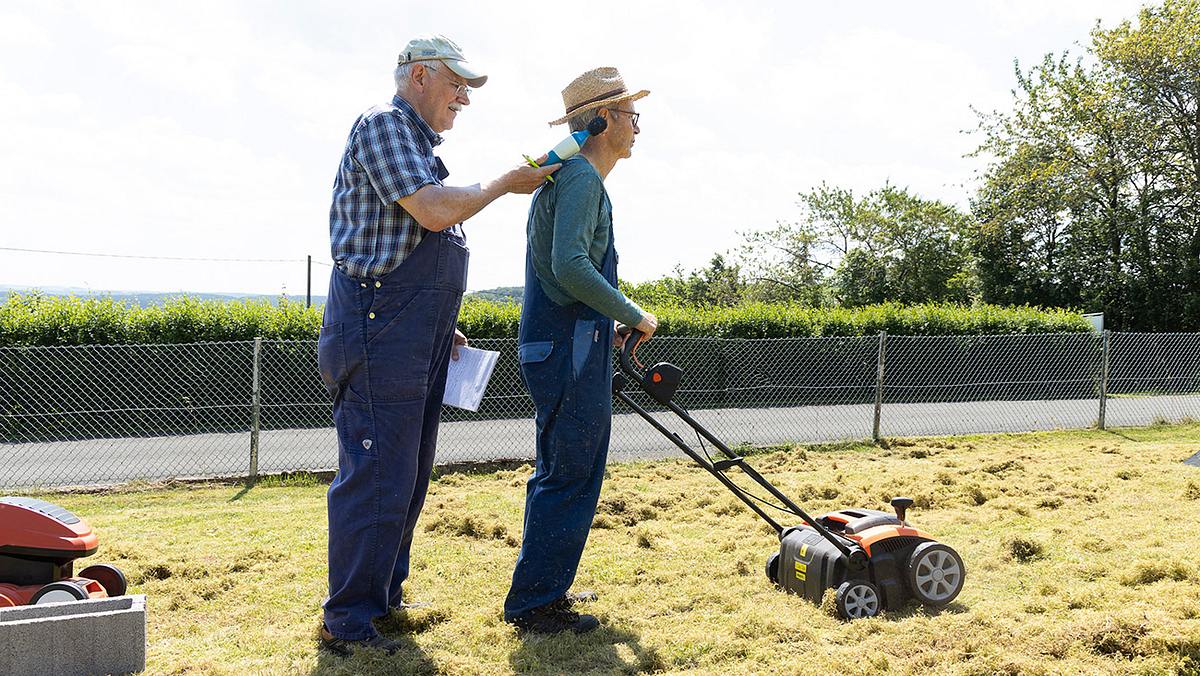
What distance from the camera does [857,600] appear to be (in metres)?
3.67

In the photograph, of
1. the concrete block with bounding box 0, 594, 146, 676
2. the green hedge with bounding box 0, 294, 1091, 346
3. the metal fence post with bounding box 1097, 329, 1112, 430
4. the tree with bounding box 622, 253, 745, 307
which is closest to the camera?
the concrete block with bounding box 0, 594, 146, 676

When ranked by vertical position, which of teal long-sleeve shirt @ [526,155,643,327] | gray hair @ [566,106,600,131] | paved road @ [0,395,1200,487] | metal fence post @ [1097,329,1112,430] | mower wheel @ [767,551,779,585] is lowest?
paved road @ [0,395,1200,487]

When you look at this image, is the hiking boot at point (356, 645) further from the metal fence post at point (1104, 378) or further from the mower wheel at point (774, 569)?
the metal fence post at point (1104, 378)

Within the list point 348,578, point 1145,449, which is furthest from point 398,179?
point 1145,449

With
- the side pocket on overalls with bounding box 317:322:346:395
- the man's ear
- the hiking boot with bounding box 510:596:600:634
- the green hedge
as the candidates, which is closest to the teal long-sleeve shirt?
the man's ear

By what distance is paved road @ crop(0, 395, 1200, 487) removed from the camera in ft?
27.6

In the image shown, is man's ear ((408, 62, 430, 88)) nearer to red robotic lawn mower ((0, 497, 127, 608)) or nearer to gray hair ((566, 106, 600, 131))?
gray hair ((566, 106, 600, 131))

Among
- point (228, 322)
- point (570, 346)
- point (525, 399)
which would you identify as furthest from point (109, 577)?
point (228, 322)

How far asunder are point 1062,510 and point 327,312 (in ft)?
14.9

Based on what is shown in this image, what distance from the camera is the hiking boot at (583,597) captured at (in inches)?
155

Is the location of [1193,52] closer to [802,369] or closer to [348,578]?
[802,369]

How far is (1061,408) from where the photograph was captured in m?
13.6

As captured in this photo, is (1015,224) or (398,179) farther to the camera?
(1015,224)

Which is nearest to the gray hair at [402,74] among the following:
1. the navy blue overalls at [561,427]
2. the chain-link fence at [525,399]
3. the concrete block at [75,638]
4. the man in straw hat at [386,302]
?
the man in straw hat at [386,302]
